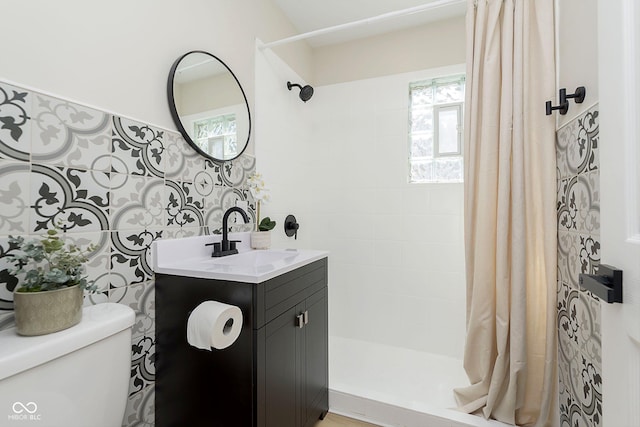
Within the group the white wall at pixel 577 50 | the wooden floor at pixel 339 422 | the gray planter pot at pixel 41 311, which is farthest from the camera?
the wooden floor at pixel 339 422

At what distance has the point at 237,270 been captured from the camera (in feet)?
3.46

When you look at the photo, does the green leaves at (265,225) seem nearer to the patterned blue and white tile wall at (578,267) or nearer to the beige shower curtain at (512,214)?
the beige shower curtain at (512,214)

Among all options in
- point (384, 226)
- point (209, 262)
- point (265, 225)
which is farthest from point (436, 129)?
point (209, 262)

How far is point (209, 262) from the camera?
125 centimetres

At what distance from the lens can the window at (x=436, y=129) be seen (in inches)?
82.3

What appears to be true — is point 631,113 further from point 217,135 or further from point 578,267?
point 217,135

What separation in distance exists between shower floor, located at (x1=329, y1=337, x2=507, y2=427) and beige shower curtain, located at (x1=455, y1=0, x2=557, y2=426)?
16cm

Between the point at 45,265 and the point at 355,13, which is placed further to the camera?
the point at 355,13

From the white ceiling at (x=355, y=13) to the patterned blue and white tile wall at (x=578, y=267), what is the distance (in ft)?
4.47

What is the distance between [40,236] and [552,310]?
187cm

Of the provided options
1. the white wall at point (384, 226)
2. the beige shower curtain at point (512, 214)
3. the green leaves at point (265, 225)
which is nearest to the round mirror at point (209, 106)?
the green leaves at point (265, 225)

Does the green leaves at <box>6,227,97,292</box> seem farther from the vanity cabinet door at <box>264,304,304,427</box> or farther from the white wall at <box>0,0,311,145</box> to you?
the vanity cabinet door at <box>264,304,304,427</box>

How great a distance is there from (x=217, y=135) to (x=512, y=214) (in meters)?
1.48

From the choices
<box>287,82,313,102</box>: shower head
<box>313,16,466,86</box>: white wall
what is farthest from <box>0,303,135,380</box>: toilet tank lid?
<box>313,16,466,86</box>: white wall
